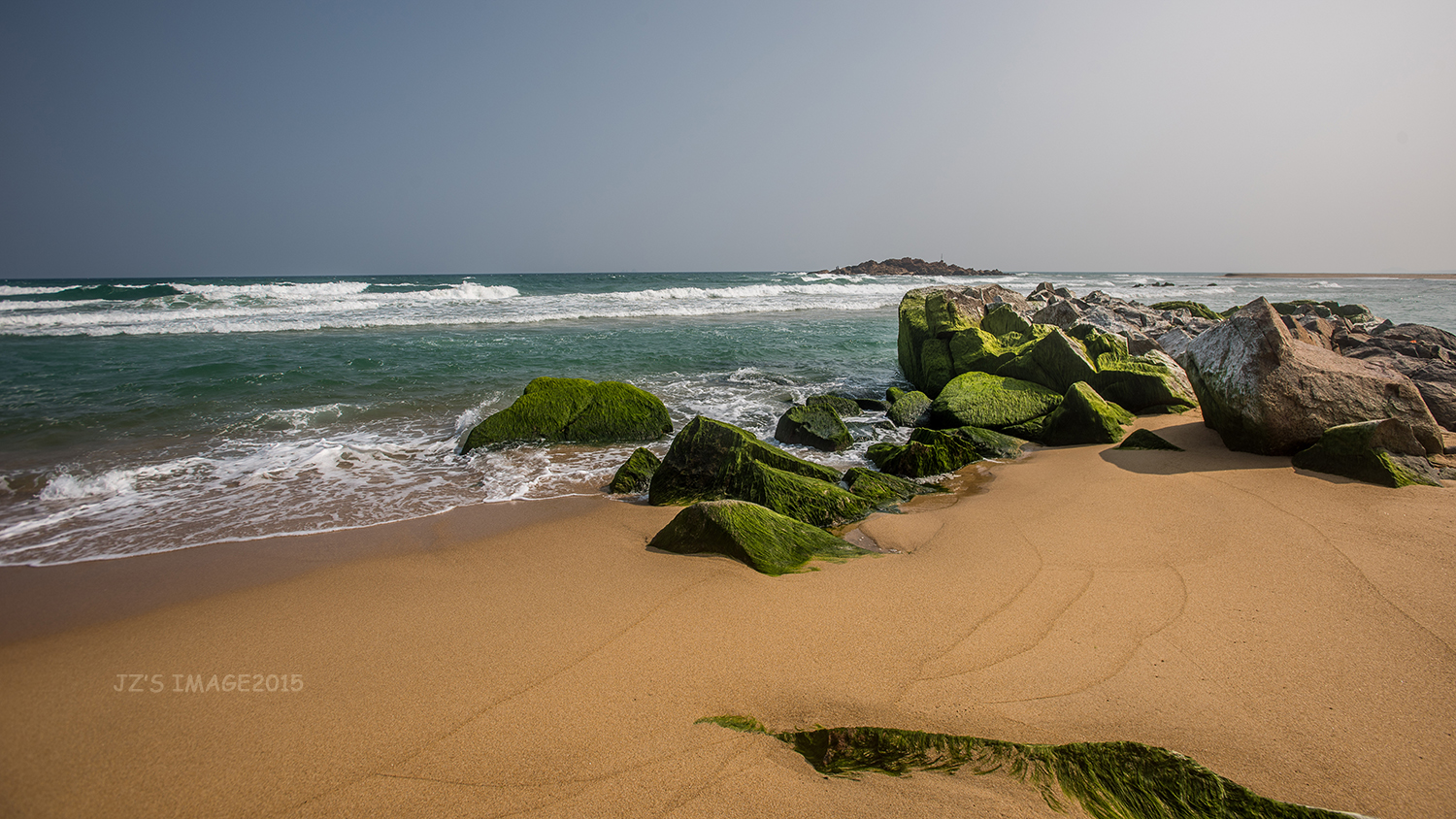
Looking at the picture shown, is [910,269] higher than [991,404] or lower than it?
higher

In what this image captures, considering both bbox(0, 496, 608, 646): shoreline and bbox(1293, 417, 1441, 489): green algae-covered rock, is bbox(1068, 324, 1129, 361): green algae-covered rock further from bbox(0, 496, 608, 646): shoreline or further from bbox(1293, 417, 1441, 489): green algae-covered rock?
bbox(0, 496, 608, 646): shoreline

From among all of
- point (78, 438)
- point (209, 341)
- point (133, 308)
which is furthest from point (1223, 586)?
point (133, 308)

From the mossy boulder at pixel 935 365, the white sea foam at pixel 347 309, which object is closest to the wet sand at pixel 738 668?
the mossy boulder at pixel 935 365

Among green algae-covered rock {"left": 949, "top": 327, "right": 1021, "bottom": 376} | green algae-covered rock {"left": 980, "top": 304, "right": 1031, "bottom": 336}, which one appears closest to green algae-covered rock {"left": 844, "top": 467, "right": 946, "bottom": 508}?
green algae-covered rock {"left": 949, "top": 327, "right": 1021, "bottom": 376}

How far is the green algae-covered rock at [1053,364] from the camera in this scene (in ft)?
23.3

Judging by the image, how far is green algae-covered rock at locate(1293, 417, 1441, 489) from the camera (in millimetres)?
3869

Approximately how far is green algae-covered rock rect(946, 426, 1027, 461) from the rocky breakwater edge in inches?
0.7

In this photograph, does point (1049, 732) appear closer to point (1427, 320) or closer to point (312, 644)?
point (312, 644)

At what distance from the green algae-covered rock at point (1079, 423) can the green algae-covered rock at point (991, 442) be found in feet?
1.05

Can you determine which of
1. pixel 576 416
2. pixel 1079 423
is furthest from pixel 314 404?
pixel 1079 423

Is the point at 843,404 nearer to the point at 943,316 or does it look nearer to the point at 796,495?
the point at 943,316

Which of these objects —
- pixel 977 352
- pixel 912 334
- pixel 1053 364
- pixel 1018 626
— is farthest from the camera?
pixel 912 334

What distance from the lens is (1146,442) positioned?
5184mm

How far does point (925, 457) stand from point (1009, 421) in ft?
6.15
